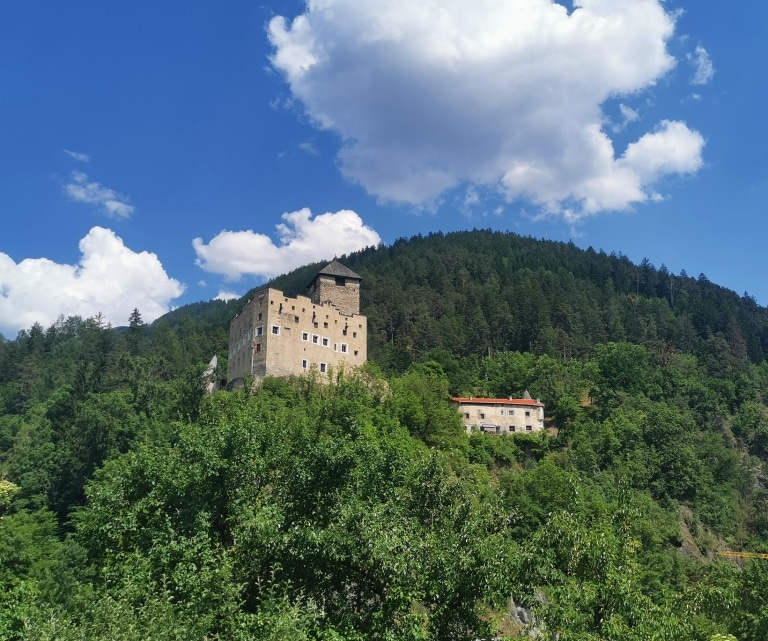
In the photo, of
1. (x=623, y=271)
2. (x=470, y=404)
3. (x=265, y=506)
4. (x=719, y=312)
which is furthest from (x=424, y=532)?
(x=623, y=271)

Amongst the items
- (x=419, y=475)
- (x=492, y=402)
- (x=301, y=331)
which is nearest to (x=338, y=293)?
(x=301, y=331)

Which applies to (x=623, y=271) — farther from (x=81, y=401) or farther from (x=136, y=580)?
(x=136, y=580)

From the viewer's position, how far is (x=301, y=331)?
5550 cm

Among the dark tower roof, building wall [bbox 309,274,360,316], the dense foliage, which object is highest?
the dark tower roof

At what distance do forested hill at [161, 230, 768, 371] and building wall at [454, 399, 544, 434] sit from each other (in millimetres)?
17948

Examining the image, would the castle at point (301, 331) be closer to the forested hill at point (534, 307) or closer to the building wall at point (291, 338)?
the building wall at point (291, 338)

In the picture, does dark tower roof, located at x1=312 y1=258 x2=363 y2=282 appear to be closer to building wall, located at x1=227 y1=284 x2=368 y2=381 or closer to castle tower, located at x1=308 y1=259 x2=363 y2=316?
castle tower, located at x1=308 y1=259 x2=363 y2=316

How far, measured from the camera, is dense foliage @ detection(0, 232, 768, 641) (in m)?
14.6

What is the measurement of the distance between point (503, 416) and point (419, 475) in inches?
1946

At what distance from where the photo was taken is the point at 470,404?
2579 inches

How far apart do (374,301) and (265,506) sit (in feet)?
296

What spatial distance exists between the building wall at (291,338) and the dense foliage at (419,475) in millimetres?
2897

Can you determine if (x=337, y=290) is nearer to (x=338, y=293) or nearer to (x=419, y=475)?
(x=338, y=293)

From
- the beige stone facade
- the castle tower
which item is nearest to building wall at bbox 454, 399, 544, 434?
the beige stone facade
